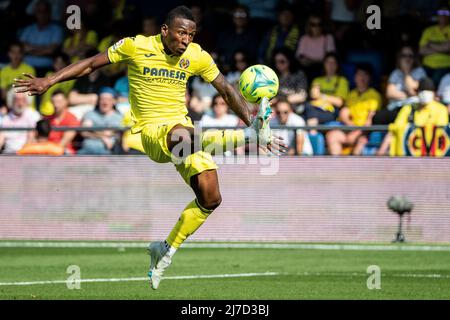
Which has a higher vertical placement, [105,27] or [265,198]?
[105,27]

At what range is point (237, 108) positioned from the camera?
39.9 feet

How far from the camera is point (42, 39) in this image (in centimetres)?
2244

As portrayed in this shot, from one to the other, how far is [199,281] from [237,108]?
7.17 ft

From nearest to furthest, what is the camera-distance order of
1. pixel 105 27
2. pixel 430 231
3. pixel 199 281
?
pixel 199 281
pixel 430 231
pixel 105 27

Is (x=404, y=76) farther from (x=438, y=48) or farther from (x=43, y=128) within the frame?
(x=43, y=128)

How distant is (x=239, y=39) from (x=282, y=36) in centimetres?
83

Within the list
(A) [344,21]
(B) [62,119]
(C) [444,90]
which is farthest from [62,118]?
(C) [444,90]

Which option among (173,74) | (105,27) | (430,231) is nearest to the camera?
(173,74)

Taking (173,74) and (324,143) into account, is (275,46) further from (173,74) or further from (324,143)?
(173,74)

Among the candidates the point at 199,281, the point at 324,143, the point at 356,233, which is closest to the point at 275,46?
the point at 324,143

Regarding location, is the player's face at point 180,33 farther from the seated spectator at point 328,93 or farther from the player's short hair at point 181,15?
the seated spectator at point 328,93

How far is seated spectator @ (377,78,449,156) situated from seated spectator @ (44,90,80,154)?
16.8ft

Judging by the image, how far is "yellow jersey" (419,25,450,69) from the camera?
1978 centimetres

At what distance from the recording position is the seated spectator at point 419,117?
1797 cm
